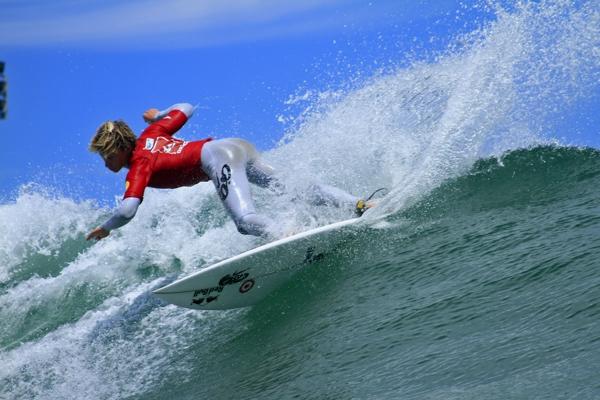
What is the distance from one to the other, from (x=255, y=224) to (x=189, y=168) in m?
0.87

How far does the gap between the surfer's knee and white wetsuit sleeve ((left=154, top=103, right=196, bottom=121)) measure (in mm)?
1500

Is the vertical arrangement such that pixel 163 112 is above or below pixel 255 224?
above

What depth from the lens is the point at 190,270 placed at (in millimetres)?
8523

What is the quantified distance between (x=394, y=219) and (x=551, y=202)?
4.77 ft

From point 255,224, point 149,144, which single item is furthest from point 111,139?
point 255,224

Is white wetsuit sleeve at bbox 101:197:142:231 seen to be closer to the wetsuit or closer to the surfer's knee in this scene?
the wetsuit

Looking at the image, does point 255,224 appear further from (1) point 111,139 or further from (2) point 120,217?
(1) point 111,139

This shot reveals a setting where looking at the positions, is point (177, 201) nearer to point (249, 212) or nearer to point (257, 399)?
point (249, 212)

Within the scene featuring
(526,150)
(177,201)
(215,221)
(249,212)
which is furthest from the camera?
(177,201)

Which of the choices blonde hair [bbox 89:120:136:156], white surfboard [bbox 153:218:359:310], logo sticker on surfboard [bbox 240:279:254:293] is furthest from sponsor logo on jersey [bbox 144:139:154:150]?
logo sticker on surfboard [bbox 240:279:254:293]

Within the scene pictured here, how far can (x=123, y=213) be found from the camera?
20.9 ft

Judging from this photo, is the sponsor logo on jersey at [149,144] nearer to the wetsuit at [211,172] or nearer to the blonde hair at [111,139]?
the wetsuit at [211,172]

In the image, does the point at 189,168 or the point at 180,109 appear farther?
the point at 180,109

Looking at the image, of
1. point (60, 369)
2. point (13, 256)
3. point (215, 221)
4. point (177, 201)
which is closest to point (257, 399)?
point (60, 369)
